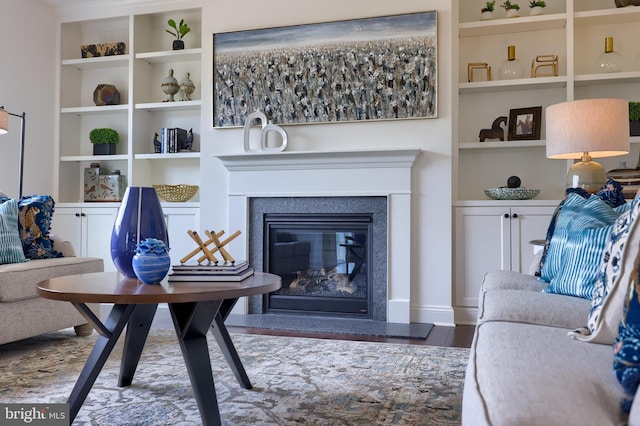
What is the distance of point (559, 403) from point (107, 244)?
4484mm

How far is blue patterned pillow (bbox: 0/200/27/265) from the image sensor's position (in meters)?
3.07

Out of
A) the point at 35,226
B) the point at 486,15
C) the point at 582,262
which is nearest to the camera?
the point at 582,262

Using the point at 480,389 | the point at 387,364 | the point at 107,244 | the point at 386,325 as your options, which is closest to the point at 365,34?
the point at 386,325

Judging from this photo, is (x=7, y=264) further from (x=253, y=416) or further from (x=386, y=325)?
(x=386, y=325)

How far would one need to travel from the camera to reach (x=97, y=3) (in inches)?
193

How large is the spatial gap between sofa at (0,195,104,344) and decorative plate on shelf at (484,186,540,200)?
2.72 m

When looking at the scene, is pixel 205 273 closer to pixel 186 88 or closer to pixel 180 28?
pixel 186 88

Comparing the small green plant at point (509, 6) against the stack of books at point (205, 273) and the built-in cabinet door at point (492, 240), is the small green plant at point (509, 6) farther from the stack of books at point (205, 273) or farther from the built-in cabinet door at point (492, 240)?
the stack of books at point (205, 273)

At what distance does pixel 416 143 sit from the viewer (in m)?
4.01

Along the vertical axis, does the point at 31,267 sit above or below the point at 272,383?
above

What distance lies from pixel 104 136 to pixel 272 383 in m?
3.41

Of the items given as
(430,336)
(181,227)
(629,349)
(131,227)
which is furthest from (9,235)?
(629,349)

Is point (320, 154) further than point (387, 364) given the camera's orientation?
Yes

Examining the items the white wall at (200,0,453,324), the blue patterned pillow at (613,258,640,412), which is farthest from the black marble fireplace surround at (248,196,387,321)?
the blue patterned pillow at (613,258,640,412)
